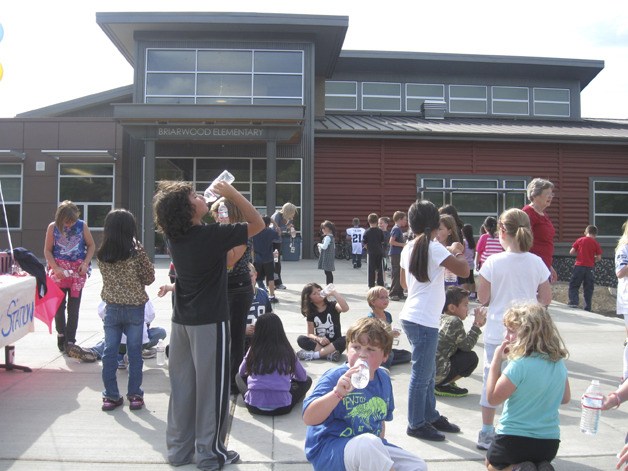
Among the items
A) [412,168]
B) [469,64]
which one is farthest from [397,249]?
[469,64]

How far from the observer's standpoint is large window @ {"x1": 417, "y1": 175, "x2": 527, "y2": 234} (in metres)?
22.0

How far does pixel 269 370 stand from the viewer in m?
4.73

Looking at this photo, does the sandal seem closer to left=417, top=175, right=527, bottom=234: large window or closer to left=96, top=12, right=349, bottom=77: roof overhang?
left=96, top=12, right=349, bottom=77: roof overhang

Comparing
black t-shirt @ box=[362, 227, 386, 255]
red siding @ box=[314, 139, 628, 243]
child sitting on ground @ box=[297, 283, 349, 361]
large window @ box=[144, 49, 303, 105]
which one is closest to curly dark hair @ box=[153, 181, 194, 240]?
child sitting on ground @ box=[297, 283, 349, 361]

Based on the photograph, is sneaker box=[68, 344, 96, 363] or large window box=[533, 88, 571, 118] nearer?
sneaker box=[68, 344, 96, 363]

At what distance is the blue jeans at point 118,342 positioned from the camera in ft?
15.7

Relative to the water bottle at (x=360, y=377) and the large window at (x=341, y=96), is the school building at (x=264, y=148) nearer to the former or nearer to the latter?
the large window at (x=341, y=96)

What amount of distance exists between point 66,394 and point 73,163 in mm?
17463

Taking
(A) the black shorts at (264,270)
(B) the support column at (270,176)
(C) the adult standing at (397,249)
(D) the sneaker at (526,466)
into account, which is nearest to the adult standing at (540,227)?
(D) the sneaker at (526,466)

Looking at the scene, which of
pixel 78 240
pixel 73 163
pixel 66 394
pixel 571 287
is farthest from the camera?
pixel 73 163

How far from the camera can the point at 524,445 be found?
3104mm

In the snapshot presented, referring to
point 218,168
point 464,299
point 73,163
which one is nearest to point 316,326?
point 464,299

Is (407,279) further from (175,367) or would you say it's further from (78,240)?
(78,240)

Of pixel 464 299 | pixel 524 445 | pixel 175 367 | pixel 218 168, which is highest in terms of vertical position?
pixel 218 168
